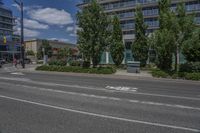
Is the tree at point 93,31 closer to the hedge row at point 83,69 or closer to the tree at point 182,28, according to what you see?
the hedge row at point 83,69

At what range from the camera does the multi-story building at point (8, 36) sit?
93.9m

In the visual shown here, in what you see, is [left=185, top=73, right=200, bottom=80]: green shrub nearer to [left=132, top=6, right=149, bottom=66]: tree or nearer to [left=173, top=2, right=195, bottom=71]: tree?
[left=173, top=2, right=195, bottom=71]: tree

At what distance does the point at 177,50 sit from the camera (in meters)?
23.7

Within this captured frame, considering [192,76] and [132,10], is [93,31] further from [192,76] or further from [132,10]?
[132,10]

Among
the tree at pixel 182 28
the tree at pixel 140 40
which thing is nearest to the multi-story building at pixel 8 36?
the tree at pixel 140 40

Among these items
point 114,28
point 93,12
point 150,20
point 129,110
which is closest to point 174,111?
point 129,110

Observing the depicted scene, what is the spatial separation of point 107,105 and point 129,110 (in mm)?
1061

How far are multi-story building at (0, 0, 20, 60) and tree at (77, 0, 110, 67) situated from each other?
67934 millimetres

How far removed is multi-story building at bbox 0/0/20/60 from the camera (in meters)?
93.9

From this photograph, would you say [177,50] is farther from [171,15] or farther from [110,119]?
[110,119]

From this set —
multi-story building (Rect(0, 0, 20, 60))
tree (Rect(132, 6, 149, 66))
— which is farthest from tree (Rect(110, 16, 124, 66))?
multi-story building (Rect(0, 0, 20, 60))

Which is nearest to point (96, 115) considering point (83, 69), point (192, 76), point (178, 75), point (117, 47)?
point (192, 76)

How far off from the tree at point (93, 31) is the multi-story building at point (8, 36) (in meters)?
67.9

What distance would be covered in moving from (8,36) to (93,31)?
256 ft
